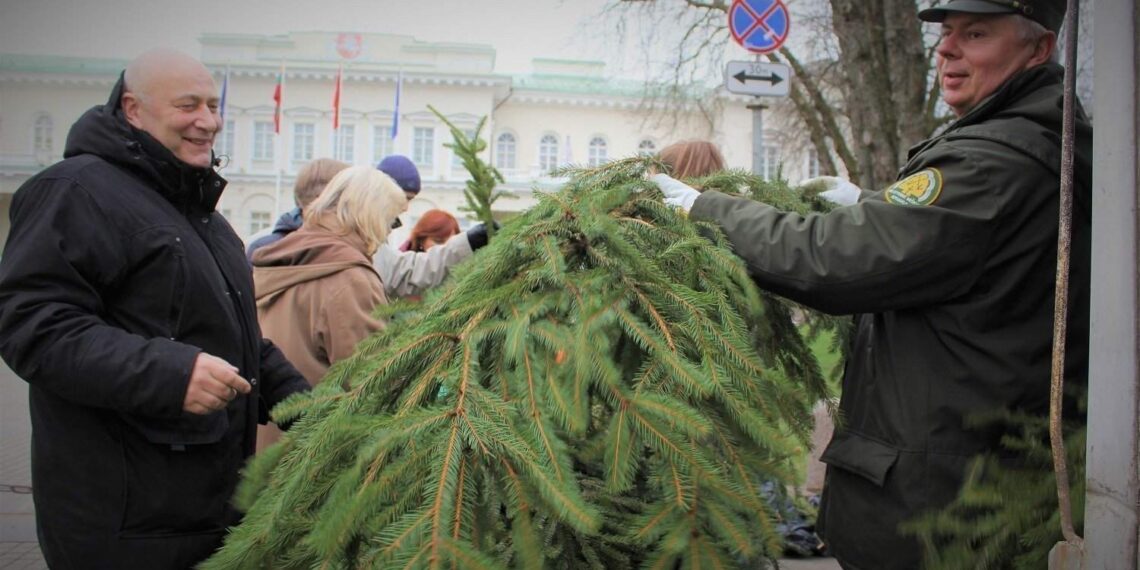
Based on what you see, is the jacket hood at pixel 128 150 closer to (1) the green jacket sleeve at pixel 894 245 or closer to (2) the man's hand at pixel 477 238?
(1) the green jacket sleeve at pixel 894 245

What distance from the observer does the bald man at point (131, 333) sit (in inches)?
70.7

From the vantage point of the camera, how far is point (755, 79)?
592 centimetres

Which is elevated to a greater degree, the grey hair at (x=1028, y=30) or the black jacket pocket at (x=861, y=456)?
the grey hair at (x=1028, y=30)

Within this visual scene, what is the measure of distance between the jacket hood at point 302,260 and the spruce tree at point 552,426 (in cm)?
140

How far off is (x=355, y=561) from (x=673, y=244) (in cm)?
88

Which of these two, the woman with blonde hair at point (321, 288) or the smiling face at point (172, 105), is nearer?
the smiling face at point (172, 105)

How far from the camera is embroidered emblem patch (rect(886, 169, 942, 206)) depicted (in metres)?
1.68

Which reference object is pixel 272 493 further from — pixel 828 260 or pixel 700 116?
pixel 700 116

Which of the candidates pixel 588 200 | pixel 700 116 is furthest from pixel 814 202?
pixel 700 116

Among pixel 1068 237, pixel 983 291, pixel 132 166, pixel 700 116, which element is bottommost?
pixel 983 291

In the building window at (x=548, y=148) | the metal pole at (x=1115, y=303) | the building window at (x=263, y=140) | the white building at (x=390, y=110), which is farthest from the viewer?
the building window at (x=548, y=148)

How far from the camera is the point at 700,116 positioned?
691 inches

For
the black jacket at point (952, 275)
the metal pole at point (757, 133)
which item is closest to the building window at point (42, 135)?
the metal pole at point (757, 133)

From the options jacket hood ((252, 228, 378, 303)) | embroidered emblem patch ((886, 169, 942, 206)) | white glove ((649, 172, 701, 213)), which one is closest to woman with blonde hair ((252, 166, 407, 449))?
jacket hood ((252, 228, 378, 303))
